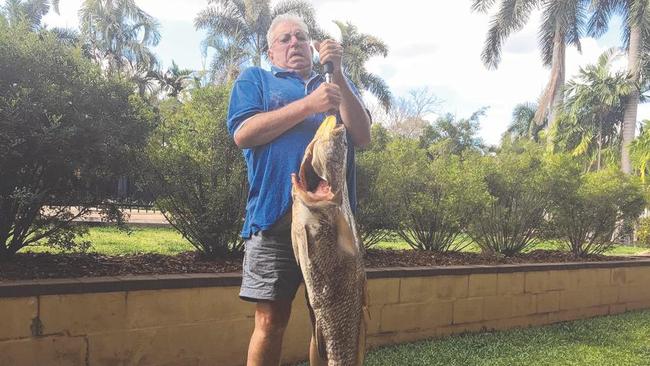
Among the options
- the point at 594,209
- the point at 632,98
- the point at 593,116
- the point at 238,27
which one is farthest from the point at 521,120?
the point at 594,209

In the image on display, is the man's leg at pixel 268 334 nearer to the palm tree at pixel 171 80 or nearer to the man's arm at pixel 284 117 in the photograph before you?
the man's arm at pixel 284 117

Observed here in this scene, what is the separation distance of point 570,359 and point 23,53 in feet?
16.5

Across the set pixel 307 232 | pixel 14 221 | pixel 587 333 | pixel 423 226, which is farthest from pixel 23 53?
pixel 587 333

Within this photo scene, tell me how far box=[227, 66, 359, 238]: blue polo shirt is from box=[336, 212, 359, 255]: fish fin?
18.8 inches

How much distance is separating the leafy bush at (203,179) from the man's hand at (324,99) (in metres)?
3.21

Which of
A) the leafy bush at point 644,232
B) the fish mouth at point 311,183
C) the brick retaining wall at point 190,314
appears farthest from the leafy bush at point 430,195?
the leafy bush at point 644,232

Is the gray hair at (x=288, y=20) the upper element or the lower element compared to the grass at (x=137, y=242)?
upper

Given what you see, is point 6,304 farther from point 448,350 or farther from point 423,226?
point 423,226

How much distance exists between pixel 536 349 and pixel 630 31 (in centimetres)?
2374

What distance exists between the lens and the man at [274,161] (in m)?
1.90

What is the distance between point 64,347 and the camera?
3285 mm

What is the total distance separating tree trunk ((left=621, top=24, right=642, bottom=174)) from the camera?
77.1ft

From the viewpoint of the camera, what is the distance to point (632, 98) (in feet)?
87.5

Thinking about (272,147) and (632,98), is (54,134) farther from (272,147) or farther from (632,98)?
(632,98)
